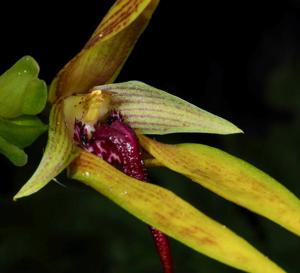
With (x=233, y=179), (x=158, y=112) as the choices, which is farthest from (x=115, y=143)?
(x=233, y=179)

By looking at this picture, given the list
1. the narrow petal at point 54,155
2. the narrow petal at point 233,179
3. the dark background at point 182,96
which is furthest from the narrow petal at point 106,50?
the dark background at point 182,96

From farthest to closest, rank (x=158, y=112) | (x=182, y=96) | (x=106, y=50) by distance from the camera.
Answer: (x=182, y=96), (x=158, y=112), (x=106, y=50)

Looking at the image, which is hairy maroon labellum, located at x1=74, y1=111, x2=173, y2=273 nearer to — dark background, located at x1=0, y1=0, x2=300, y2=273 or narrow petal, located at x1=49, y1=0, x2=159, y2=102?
narrow petal, located at x1=49, y1=0, x2=159, y2=102

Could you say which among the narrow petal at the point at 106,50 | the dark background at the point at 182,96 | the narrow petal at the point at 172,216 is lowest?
the dark background at the point at 182,96

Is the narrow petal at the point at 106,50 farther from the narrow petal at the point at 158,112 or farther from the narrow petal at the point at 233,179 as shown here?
the narrow petal at the point at 233,179

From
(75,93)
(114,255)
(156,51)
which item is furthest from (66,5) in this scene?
(75,93)

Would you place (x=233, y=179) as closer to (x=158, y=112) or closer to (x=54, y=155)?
(x=158, y=112)
